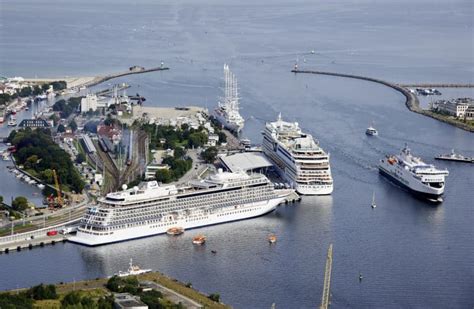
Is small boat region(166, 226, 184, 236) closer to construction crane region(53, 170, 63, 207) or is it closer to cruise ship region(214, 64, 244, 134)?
construction crane region(53, 170, 63, 207)

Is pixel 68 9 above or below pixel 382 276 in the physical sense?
above

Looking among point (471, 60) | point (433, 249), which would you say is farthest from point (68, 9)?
point (433, 249)

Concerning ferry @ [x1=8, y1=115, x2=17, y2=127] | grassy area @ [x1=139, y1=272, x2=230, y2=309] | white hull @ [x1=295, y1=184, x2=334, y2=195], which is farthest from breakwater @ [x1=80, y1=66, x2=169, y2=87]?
grassy area @ [x1=139, y1=272, x2=230, y2=309]

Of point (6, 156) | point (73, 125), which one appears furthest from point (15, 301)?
point (73, 125)

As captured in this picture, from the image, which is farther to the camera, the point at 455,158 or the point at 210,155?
the point at 455,158

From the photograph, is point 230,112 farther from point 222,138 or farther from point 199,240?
point 199,240

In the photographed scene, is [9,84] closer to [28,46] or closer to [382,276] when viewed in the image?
[28,46]

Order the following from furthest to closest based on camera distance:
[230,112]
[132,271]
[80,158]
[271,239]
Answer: [230,112] < [80,158] < [271,239] < [132,271]

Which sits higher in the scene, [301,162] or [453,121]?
[453,121]
